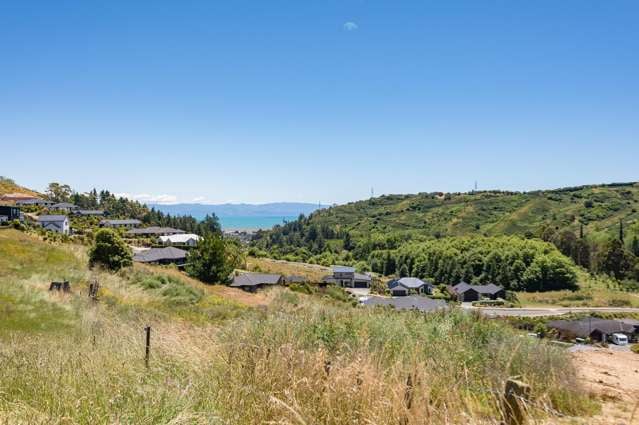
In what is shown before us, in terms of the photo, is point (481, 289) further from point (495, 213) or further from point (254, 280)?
point (495, 213)

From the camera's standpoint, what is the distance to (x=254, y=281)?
4481 centimetres

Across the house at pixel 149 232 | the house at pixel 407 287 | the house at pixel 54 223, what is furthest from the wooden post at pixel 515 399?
the house at pixel 407 287

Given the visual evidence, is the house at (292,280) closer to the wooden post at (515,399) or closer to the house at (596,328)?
the house at (596,328)

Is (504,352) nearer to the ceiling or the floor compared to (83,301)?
nearer to the ceiling

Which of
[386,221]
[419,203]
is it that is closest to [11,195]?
[386,221]

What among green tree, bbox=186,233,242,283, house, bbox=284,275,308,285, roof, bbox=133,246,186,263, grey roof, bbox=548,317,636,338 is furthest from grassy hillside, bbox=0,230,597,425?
house, bbox=284,275,308,285

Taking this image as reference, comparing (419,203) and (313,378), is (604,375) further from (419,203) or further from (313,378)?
(419,203)

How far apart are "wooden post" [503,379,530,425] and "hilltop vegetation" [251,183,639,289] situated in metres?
84.6

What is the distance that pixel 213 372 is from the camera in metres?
4.12

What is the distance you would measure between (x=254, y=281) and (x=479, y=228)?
3939 inches

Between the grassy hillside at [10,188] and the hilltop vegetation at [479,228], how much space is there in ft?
153

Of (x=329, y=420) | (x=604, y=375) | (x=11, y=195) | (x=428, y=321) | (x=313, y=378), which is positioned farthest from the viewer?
(x=11, y=195)

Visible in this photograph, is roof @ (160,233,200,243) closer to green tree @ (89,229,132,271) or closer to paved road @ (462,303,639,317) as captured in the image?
green tree @ (89,229,132,271)

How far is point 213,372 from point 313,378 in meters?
1.19
